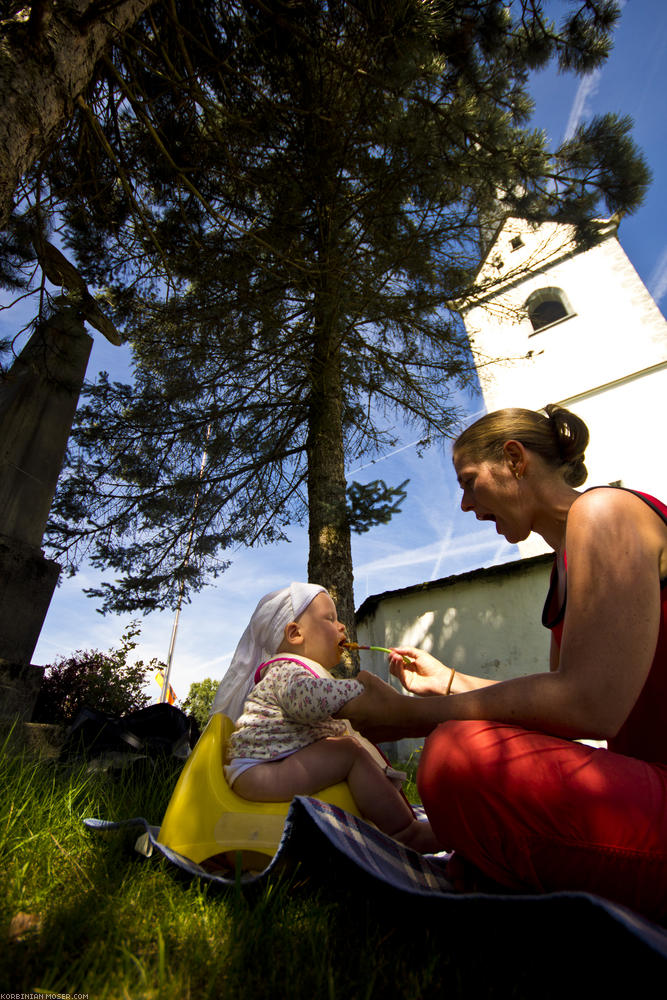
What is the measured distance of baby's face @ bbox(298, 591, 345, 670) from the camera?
2.12m

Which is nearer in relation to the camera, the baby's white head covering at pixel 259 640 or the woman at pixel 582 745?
the woman at pixel 582 745

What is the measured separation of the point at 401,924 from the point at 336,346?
15.7 feet

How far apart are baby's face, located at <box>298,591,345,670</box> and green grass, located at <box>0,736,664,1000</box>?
89cm

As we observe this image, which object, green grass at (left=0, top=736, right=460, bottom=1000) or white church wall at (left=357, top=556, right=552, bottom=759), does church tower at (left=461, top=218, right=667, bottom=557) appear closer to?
white church wall at (left=357, top=556, right=552, bottom=759)

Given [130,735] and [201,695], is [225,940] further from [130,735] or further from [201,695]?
[201,695]

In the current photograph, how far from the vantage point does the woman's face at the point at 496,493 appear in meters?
1.78

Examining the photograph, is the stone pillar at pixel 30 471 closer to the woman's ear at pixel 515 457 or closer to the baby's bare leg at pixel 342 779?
the baby's bare leg at pixel 342 779

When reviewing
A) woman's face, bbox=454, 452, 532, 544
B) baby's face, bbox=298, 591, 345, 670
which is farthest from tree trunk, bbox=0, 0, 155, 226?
woman's face, bbox=454, 452, 532, 544

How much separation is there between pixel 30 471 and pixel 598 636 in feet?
15.3

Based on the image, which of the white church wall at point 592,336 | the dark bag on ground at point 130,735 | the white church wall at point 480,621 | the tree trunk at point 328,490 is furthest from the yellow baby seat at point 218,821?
the white church wall at point 592,336

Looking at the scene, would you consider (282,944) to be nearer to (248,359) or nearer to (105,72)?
(248,359)

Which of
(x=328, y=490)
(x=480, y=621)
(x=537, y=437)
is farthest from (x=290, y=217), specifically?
(x=480, y=621)

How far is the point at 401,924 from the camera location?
116 centimetres

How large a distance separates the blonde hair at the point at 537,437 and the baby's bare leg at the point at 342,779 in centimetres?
111
